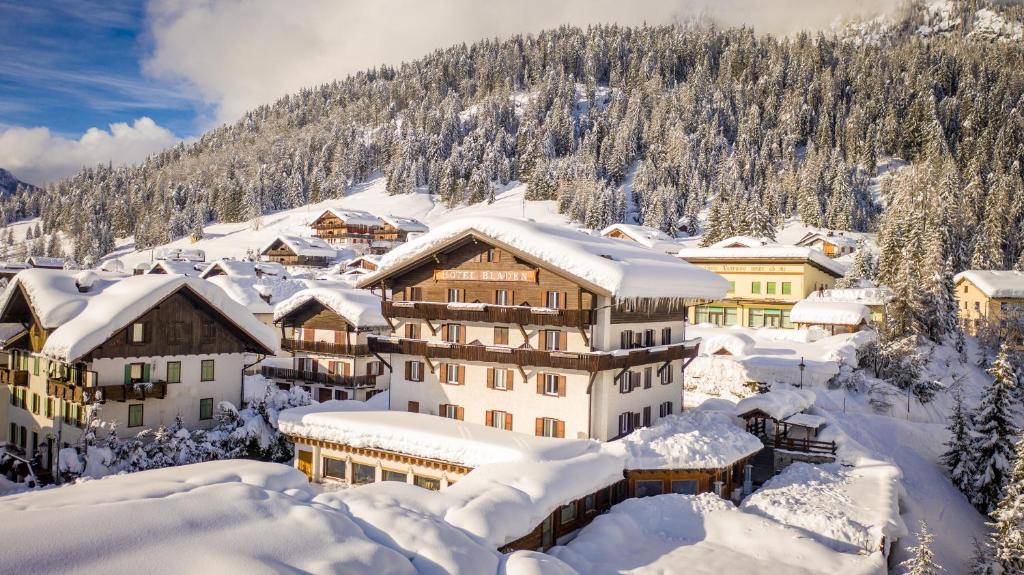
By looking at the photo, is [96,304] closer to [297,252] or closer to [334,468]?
[334,468]

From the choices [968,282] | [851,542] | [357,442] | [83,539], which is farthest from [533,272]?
[968,282]

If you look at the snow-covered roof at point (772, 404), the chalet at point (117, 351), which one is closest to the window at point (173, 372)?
the chalet at point (117, 351)

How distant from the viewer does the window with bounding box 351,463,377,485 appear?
2750 cm

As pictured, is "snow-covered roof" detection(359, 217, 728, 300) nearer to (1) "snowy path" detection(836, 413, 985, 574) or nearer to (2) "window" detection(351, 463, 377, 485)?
(2) "window" detection(351, 463, 377, 485)

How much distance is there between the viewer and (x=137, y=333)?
29.3m

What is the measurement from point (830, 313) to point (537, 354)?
3601 centimetres

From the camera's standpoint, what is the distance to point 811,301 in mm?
56312

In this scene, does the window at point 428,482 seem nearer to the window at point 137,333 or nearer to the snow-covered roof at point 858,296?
the window at point 137,333

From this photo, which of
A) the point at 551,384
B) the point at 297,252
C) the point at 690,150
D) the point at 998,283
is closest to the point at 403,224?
the point at 297,252

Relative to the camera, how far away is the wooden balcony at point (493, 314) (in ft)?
87.3

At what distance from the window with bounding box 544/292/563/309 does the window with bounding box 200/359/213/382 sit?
16424 mm

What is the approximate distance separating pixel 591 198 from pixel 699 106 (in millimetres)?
60159

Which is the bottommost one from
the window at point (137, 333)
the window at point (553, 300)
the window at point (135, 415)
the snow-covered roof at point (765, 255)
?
the window at point (135, 415)

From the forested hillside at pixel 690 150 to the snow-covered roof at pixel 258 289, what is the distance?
6460 cm
